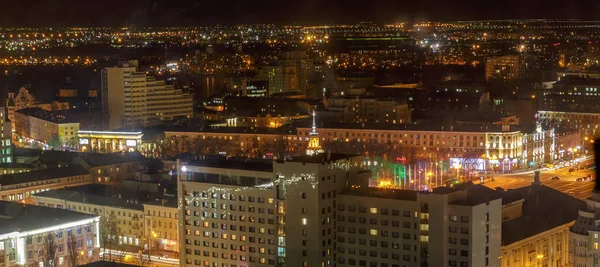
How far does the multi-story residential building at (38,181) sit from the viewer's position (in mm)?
16219

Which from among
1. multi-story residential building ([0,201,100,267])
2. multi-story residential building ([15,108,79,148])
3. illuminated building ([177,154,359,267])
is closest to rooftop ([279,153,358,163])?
illuminated building ([177,154,359,267])

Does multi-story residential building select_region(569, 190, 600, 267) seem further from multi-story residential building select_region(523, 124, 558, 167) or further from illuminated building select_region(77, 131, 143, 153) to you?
illuminated building select_region(77, 131, 143, 153)

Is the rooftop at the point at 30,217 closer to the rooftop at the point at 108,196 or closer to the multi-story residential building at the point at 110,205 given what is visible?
the multi-story residential building at the point at 110,205

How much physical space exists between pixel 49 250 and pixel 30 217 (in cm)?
77

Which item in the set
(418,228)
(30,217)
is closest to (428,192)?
(418,228)

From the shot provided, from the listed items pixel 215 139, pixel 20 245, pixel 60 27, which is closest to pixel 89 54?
pixel 60 27

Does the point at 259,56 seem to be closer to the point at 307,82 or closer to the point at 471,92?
the point at 307,82

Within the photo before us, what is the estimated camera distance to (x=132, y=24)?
37219 millimetres

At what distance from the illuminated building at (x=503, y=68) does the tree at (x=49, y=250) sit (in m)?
25.7

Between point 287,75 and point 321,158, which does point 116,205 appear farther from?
point 287,75

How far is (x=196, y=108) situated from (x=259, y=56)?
13025mm

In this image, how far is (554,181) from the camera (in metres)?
18.0

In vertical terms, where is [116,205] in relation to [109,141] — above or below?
below

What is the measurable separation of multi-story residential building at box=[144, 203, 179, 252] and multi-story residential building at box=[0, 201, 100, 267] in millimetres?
1231
